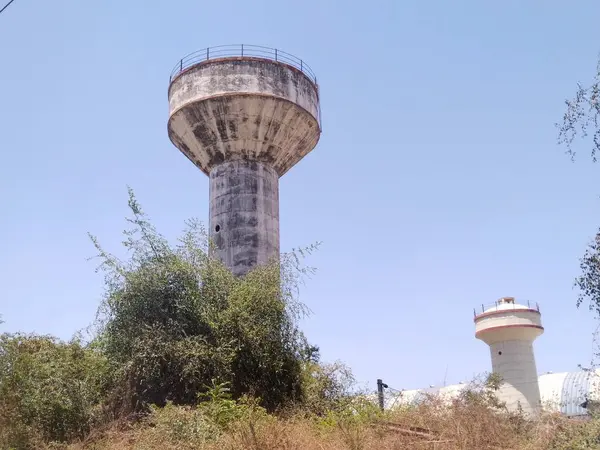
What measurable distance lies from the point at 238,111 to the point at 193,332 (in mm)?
7700

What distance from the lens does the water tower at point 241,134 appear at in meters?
20.7

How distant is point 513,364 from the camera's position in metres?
34.1

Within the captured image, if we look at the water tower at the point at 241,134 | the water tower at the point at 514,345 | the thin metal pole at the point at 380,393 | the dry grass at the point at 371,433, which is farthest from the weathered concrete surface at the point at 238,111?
the water tower at the point at 514,345

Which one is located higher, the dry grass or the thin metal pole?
the thin metal pole

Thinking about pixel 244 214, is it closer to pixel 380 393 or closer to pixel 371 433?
pixel 380 393

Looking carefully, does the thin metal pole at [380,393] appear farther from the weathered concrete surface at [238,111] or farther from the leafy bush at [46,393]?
the weathered concrete surface at [238,111]

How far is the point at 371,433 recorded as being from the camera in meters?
12.1

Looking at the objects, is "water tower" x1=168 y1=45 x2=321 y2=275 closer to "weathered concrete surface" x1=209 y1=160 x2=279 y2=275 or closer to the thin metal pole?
"weathered concrete surface" x1=209 y1=160 x2=279 y2=275

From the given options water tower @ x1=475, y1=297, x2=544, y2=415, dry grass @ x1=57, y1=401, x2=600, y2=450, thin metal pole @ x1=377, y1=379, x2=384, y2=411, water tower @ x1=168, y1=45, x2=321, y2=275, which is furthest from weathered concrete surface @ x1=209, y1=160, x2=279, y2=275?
water tower @ x1=475, y1=297, x2=544, y2=415

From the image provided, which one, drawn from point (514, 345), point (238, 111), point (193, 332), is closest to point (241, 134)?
point (238, 111)

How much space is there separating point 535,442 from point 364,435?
339 cm

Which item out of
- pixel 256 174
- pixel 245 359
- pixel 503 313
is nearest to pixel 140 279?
pixel 245 359

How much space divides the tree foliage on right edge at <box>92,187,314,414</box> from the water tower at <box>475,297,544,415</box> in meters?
18.8

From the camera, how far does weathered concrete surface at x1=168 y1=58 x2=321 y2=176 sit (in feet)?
68.7
